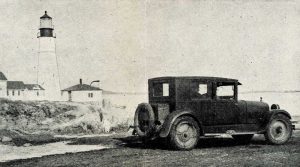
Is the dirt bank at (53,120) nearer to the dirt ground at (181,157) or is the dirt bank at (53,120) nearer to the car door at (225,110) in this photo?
the dirt ground at (181,157)

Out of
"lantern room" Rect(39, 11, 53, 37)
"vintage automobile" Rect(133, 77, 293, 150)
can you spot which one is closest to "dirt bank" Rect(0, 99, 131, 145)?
"vintage automobile" Rect(133, 77, 293, 150)

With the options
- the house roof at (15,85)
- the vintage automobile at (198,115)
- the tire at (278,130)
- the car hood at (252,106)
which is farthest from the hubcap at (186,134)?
the house roof at (15,85)

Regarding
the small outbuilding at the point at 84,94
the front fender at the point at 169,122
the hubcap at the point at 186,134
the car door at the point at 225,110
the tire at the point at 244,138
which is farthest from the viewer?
the small outbuilding at the point at 84,94

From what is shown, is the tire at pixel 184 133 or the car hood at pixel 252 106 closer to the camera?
the tire at pixel 184 133

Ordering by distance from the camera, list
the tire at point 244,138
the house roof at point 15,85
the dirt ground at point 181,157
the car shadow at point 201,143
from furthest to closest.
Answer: the house roof at point 15,85, the tire at point 244,138, the car shadow at point 201,143, the dirt ground at point 181,157

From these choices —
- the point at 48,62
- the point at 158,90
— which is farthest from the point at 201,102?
the point at 48,62

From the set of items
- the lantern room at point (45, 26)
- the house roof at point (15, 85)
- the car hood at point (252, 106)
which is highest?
the lantern room at point (45, 26)

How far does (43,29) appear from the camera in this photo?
143ft

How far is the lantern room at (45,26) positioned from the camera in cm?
4331

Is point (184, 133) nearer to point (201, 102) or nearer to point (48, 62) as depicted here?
point (201, 102)

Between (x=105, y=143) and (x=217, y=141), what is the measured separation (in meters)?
3.28

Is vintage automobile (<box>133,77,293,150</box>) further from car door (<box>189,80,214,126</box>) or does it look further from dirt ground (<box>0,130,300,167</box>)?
dirt ground (<box>0,130,300,167</box>)

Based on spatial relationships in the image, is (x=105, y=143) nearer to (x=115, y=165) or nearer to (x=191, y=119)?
(x=191, y=119)

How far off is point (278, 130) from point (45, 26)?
35.6 m
